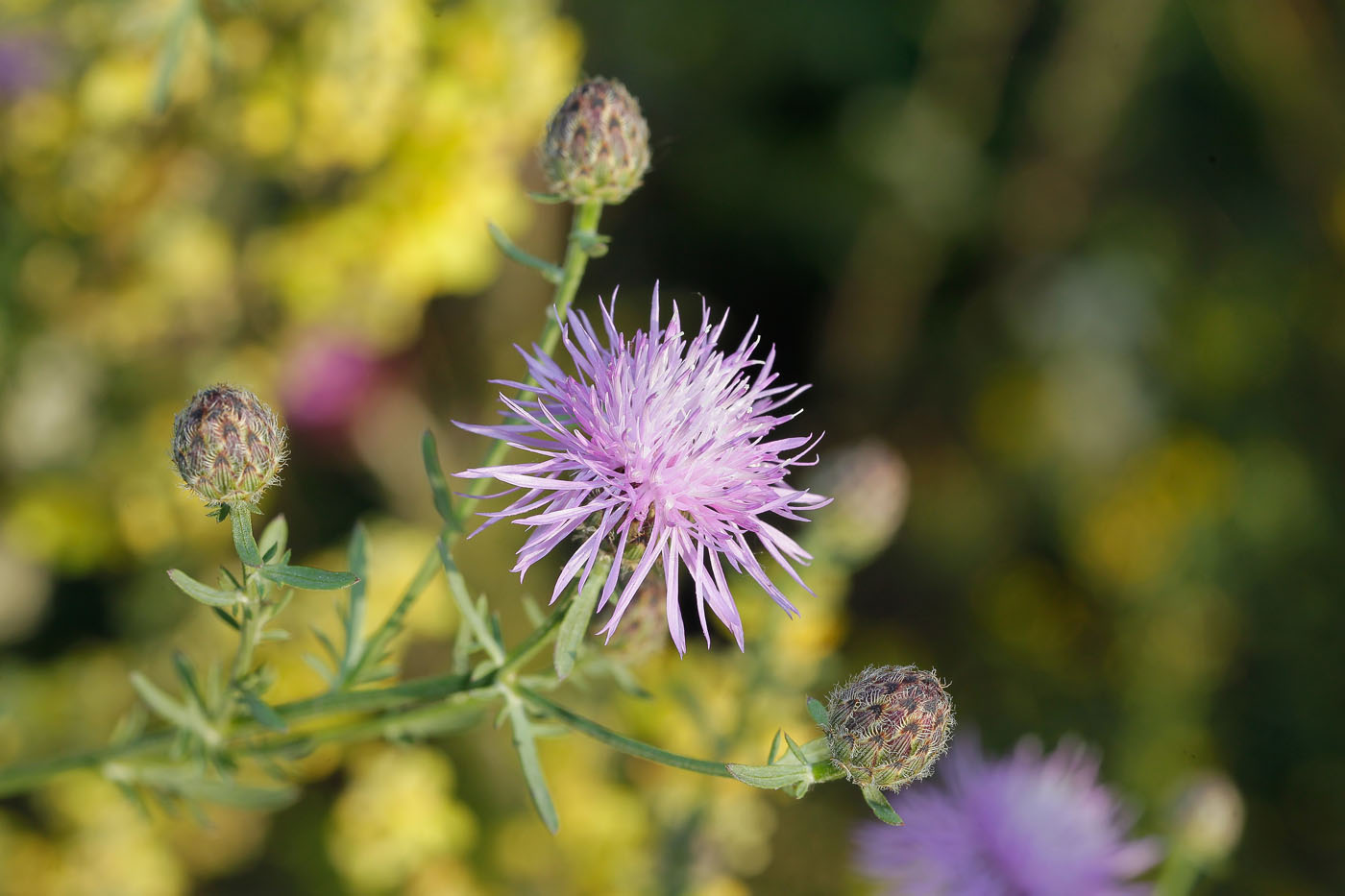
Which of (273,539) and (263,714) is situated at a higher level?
(273,539)

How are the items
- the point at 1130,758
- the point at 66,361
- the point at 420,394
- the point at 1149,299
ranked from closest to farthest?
1. the point at 66,361
2. the point at 420,394
3. the point at 1130,758
4. the point at 1149,299

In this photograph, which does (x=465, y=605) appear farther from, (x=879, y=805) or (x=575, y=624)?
(x=879, y=805)

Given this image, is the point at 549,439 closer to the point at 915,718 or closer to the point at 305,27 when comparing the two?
the point at 915,718

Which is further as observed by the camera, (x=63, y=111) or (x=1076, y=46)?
(x=1076, y=46)

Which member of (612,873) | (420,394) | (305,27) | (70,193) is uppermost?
(305,27)

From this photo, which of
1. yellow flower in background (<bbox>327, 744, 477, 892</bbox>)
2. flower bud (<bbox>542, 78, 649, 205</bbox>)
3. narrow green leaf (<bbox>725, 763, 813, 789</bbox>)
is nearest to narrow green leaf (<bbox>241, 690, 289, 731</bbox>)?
narrow green leaf (<bbox>725, 763, 813, 789</bbox>)

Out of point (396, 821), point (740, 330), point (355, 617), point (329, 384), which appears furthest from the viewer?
point (740, 330)

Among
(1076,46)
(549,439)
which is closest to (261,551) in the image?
(549,439)

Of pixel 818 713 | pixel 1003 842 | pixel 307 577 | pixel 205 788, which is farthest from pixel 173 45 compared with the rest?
pixel 1003 842
